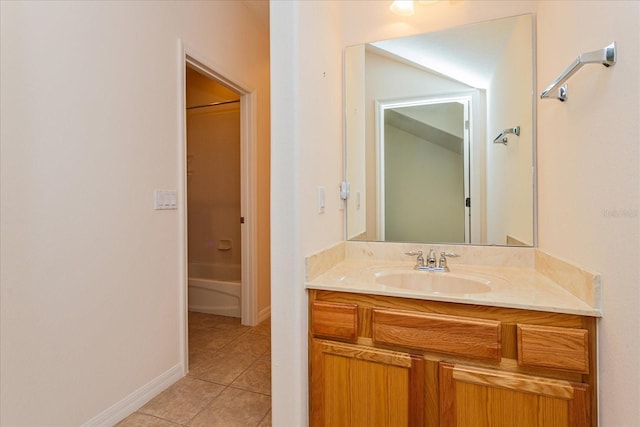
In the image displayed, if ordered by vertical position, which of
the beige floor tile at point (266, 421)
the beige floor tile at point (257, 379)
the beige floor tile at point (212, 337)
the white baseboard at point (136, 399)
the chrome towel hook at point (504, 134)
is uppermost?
the chrome towel hook at point (504, 134)

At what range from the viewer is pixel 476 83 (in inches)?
60.9

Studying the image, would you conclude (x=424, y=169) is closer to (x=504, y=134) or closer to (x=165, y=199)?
(x=504, y=134)

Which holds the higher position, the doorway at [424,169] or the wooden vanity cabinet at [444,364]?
the doorway at [424,169]

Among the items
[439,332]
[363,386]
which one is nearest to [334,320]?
[363,386]

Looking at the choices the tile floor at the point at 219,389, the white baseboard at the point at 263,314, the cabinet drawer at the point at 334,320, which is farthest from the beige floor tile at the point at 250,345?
the cabinet drawer at the point at 334,320

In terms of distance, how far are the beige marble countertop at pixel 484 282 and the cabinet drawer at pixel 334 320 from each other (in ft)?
0.24

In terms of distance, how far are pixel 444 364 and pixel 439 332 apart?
0.11m

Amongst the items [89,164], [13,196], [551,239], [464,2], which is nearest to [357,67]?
[464,2]

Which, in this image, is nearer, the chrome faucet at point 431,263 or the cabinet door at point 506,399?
the cabinet door at point 506,399

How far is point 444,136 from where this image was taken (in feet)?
5.27

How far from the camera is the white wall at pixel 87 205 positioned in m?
1.14

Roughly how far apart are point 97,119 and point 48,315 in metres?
0.87

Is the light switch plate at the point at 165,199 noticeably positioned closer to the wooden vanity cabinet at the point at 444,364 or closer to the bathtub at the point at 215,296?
the wooden vanity cabinet at the point at 444,364

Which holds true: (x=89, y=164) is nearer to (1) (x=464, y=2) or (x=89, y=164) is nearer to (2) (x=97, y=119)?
(2) (x=97, y=119)
